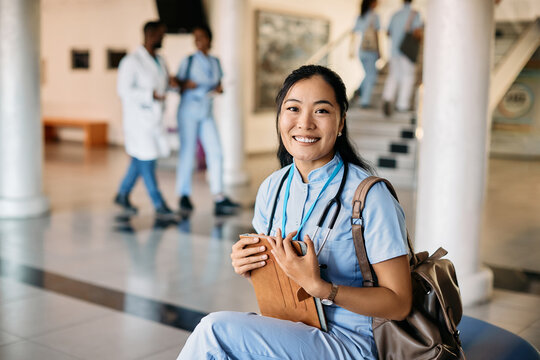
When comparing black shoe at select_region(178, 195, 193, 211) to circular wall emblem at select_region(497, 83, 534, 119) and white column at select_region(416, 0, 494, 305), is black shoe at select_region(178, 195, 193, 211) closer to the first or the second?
white column at select_region(416, 0, 494, 305)

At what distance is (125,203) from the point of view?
7.11m

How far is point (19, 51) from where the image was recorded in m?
6.74

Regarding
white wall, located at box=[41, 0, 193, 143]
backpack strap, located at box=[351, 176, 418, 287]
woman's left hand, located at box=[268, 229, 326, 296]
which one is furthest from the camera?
white wall, located at box=[41, 0, 193, 143]

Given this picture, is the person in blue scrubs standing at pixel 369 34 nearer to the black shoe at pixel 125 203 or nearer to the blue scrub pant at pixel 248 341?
the black shoe at pixel 125 203

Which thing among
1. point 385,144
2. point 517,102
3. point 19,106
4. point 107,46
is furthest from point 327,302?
point 107,46

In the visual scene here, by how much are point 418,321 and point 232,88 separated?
26.1ft

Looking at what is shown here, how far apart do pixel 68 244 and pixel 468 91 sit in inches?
137

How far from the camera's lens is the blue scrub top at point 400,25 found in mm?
10164

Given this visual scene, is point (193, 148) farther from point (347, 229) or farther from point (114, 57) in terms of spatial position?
point (114, 57)

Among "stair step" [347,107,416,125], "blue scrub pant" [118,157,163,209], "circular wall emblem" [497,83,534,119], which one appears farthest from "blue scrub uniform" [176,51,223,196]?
"circular wall emblem" [497,83,534,119]

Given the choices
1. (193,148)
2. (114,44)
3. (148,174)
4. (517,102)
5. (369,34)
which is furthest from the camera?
(114,44)

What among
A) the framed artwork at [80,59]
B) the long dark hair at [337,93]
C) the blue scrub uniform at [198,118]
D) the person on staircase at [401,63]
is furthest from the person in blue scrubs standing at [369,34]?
the long dark hair at [337,93]

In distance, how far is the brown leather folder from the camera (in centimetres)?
188

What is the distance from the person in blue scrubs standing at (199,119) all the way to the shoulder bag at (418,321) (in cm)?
531
